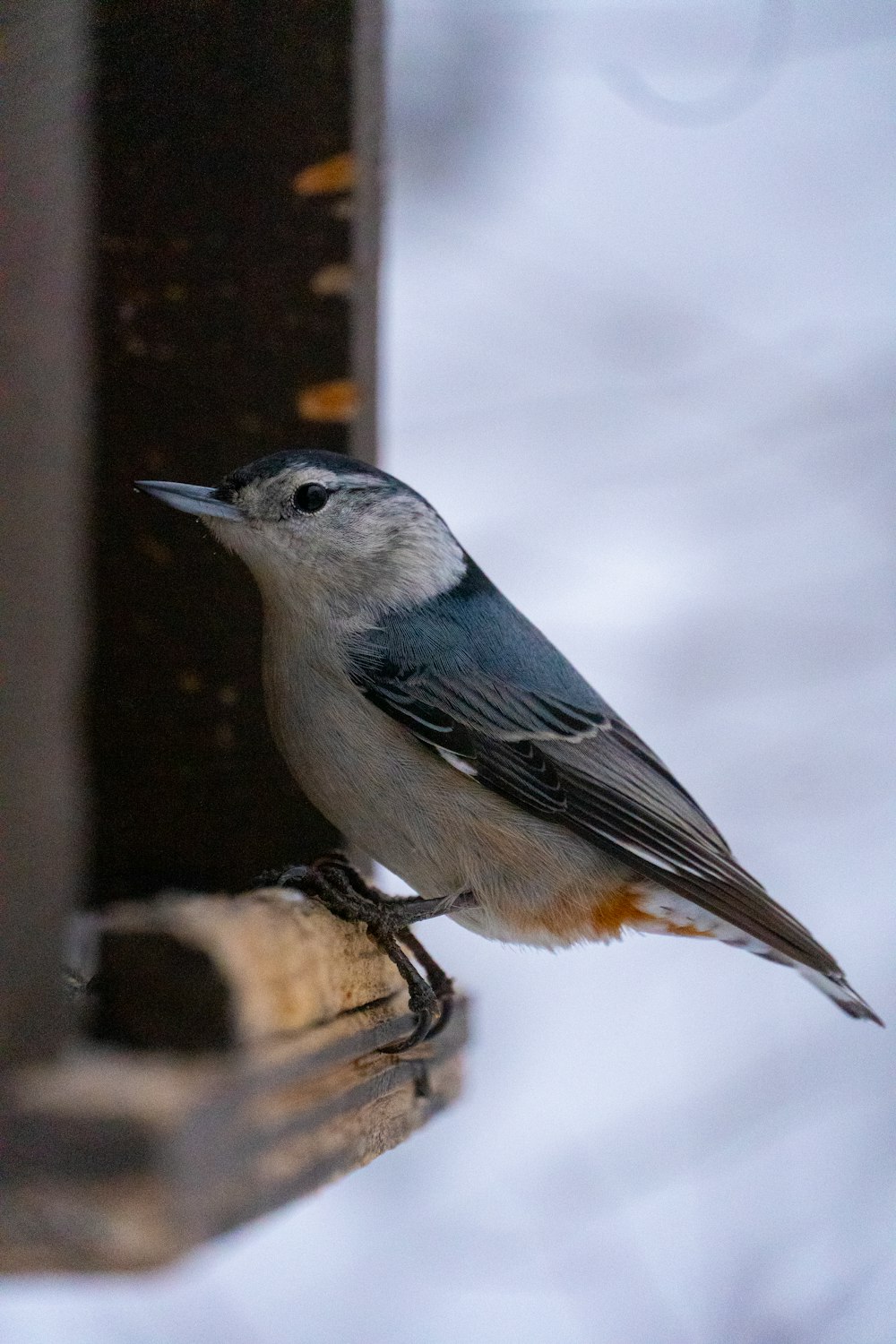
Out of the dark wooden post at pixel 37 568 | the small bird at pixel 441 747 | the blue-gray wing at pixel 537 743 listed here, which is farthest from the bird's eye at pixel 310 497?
the dark wooden post at pixel 37 568

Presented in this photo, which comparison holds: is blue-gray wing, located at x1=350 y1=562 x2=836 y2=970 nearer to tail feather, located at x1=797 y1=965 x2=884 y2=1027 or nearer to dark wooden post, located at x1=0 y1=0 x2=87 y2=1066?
tail feather, located at x1=797 y1=965 x2=884 y2=1027

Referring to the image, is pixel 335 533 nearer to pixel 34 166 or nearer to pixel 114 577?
pixel 114 577

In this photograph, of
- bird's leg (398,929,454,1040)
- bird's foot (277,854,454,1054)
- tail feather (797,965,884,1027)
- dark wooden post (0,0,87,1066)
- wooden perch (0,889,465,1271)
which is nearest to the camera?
wooden perch (0,889,465,1271)

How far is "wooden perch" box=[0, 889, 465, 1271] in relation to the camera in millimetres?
765

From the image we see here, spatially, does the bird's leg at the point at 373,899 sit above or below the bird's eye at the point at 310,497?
below

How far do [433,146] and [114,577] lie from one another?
2.16 m

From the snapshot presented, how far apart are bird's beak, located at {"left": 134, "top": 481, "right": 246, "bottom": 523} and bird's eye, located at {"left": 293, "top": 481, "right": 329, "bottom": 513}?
72 mm

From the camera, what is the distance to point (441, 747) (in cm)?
163

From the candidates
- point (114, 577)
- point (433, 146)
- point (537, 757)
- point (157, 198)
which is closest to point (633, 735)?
point (537, 757)

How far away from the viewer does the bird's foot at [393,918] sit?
57.9 inches

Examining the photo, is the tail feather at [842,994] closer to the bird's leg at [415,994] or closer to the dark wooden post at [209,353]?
the bird's leg at [415,994]

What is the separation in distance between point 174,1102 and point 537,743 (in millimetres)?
974

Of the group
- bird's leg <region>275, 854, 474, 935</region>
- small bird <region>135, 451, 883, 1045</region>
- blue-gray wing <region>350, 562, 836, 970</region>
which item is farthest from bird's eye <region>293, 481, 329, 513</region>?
bird's leg <region>275, 854, 474, 935</region>

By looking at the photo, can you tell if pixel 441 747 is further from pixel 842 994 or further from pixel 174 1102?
pixel 174 1102
